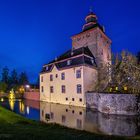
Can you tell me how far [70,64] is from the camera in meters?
31.6

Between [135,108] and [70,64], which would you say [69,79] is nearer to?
[70,64]

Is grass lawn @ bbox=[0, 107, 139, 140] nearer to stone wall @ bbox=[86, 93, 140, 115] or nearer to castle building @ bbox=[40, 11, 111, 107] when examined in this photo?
stone wall @ bbox=[86, 93, 140, 115]

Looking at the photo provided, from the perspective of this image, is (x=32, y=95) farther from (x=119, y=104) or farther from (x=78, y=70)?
(x=119, y=104)

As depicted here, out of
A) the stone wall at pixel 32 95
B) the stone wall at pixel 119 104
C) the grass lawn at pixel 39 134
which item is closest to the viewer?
the grass lawn at pixel 39 134

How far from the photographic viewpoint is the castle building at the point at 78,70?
95.8 ft

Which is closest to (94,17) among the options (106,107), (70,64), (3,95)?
(70,64)

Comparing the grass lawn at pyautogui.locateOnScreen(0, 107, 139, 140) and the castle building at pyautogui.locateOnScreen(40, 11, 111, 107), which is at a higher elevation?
the castle building at pyautogui.locateOnScreen(40, 11, 111, 107)

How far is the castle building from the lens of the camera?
29.2m


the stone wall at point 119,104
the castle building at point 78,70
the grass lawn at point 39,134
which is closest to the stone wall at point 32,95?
the castle building at point 78,70

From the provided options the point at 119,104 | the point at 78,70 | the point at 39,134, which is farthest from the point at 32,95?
the point at 39,134

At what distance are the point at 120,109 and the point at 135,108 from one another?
154 cm

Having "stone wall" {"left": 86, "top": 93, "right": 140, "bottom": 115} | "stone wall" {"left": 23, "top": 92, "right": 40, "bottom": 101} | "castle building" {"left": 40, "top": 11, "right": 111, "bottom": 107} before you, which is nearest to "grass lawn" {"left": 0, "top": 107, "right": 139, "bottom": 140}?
"stone wall" {"left": 86, "top": 93, "right": 140, "bottom": 115}

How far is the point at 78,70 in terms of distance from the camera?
1161 inches

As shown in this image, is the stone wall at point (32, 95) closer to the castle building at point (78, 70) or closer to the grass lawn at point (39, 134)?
the castle building at point (78, 70)
